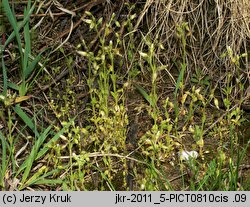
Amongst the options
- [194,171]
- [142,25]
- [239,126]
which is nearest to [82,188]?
[194,171]

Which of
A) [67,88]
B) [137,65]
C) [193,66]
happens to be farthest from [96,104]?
[193,66]

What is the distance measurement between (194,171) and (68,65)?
30.9 inches

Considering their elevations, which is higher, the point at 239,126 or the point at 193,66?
the point at 193,66

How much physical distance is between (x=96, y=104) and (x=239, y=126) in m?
0.60

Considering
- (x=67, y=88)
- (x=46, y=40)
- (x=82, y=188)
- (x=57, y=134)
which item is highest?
(x=46, y=40)

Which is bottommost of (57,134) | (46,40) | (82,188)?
(82,188)

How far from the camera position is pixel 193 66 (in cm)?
296

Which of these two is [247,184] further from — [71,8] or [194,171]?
[71,8]

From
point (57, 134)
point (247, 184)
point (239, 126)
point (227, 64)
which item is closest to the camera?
point (247, 184)

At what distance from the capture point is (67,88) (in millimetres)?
2766

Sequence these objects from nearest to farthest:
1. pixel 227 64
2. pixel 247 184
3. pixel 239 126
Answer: pixel 247 184 < pixel 239 126 < pixel 227 64

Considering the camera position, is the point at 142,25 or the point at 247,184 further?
the point at 142,25

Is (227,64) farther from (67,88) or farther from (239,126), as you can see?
(67,88)

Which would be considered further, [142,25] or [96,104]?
[142,25]
